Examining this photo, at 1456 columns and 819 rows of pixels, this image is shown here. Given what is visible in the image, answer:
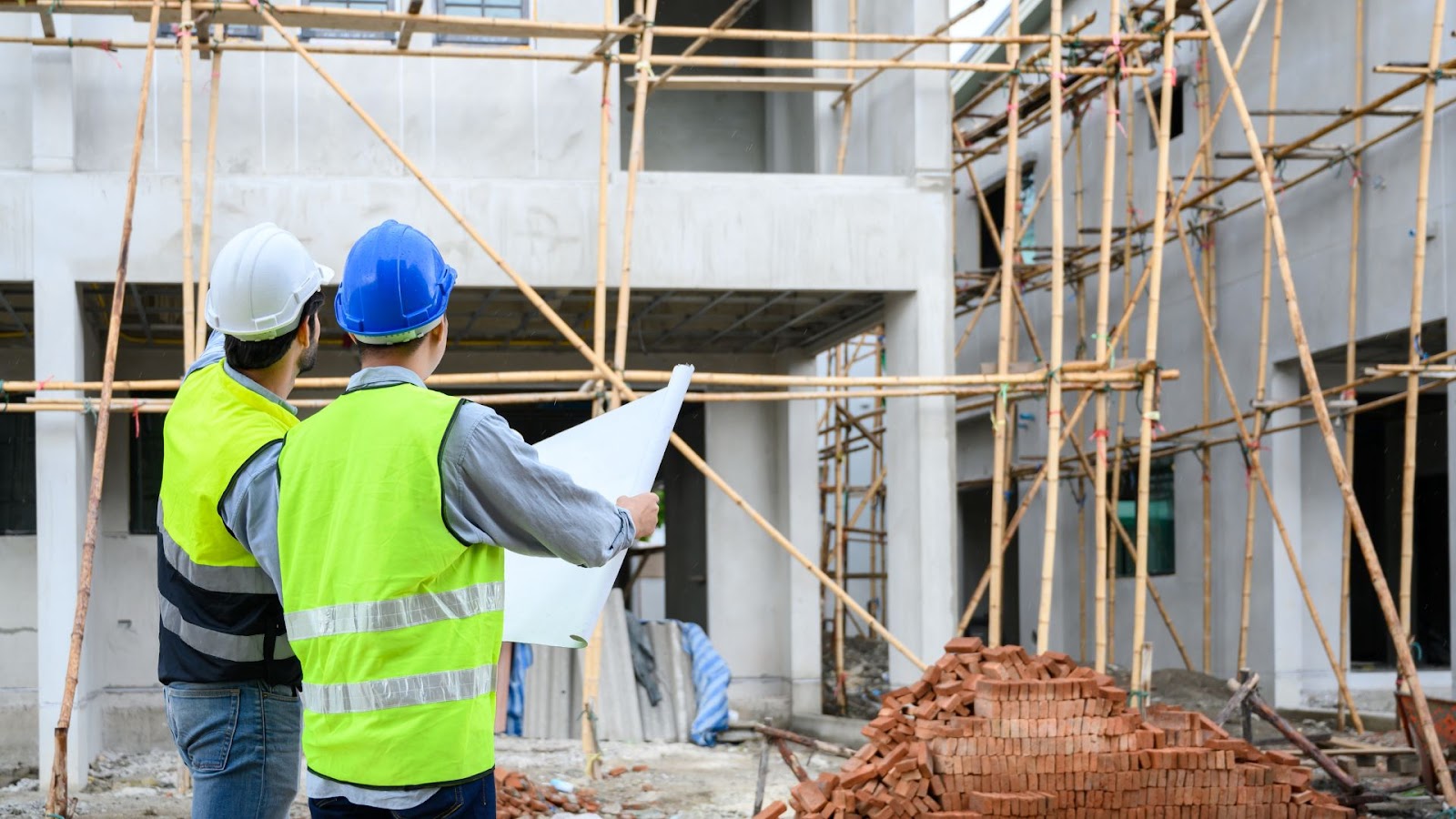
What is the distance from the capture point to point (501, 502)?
256 cm

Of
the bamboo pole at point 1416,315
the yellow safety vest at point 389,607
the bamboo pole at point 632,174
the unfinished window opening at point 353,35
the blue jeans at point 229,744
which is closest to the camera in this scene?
the yellow safety vest at point 389,607

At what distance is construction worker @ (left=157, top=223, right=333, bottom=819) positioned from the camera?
2914 mm

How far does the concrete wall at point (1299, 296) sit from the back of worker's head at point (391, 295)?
10695 millimetres

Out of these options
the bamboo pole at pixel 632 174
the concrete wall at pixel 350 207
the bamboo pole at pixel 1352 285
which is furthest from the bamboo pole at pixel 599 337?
the bamboo pole at pixel 1352 285

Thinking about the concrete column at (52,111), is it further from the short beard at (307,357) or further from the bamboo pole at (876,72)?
the short beard at (307,357)

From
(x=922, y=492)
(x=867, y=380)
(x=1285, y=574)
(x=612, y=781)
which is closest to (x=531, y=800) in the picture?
(x=612, y=781)

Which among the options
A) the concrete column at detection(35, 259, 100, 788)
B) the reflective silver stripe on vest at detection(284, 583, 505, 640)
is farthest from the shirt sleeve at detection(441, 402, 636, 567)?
the concrete column at detection(35, 259, 100, 788)

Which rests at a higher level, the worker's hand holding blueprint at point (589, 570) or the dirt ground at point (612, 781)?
the worker's hand holding blueprint at point (589, 570)

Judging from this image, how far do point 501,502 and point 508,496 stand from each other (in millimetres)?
19

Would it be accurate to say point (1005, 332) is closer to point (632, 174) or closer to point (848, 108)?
point (632, 174)

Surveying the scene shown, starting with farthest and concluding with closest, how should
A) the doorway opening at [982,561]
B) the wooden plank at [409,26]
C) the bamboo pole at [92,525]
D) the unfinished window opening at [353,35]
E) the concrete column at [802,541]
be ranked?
1. the doorway opening at [982,561]
2. the concrete column at [802,541]
3. the unfinished window opening at [353,35]
4. the wooden plank at [409,26]
5. the bamboo pole at [92,525]

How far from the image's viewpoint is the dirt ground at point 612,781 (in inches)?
360

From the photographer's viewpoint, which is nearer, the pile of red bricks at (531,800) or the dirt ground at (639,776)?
the pile of red bricks at (531,800)

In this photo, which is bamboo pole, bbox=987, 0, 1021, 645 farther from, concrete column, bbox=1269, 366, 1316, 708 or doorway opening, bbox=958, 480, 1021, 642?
doorway opening, bbox=958, 480, 1021, 642
